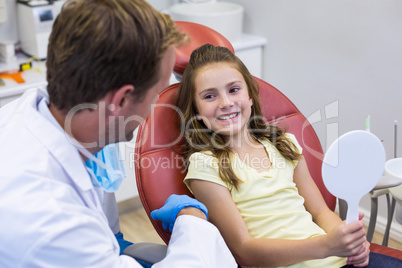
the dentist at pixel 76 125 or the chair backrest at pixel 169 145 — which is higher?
the dentist at pixel 76 125

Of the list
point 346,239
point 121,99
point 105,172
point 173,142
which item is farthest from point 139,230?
point 121,99

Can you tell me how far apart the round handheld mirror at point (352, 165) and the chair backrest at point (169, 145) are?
0.42m

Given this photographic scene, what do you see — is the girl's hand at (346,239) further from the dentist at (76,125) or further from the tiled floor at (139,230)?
the tiled floor at (139,230)

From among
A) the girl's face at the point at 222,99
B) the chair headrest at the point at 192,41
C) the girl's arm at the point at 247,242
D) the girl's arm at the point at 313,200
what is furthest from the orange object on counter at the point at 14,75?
the girl's arm at the point at 313,200

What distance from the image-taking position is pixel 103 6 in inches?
34.8

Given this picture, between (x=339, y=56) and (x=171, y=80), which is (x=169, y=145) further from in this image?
(x=339, y=56)

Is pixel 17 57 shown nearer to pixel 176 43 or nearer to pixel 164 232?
pixel 164 232

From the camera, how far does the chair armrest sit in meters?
1.16

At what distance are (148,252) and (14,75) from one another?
48.6 inches

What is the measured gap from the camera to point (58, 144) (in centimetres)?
93

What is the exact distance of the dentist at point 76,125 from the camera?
0.84 m

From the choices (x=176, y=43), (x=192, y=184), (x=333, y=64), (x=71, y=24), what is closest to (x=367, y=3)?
(x=333, y=64)

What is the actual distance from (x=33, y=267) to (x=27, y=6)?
1652 millimetres

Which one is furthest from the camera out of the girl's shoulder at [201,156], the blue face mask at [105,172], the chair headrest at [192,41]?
the chair headrest at [192,41]
